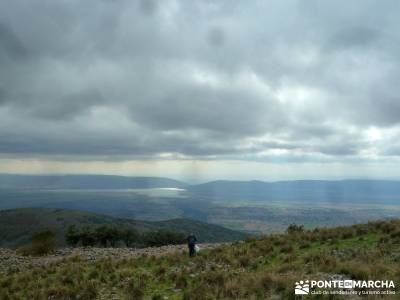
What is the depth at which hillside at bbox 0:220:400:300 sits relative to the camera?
530 inches

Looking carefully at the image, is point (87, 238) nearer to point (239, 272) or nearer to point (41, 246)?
point (41, 246)

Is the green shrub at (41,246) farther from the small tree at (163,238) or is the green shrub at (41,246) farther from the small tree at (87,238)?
the small tree at (163,238)

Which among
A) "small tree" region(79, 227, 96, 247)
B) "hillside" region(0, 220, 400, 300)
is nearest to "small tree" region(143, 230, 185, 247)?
"small tree" region(79, 227, 96, 247)

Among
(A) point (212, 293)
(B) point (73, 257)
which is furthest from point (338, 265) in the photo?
(B) point (73, 257)

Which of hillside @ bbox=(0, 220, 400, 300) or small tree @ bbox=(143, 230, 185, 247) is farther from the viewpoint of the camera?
small tree @ bbox=(143, 230, 185, 247)

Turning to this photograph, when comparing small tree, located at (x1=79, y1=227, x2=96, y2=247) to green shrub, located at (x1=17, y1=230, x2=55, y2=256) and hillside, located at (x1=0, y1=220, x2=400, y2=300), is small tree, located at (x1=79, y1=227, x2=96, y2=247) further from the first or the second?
hillside, located at (x1=0, y1=220, x2=400, y2=300)

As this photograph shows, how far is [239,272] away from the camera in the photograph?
16906 millimetres

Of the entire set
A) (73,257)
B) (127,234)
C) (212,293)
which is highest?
(212,293)

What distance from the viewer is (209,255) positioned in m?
23.0

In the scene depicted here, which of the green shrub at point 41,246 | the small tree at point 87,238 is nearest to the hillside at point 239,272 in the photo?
the green shrub at point 41,246

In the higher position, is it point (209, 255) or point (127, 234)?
point (209, 255)

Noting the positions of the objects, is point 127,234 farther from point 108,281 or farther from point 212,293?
point 212,293

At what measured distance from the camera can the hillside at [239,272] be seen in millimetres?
13461

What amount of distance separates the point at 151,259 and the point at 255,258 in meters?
7.08
